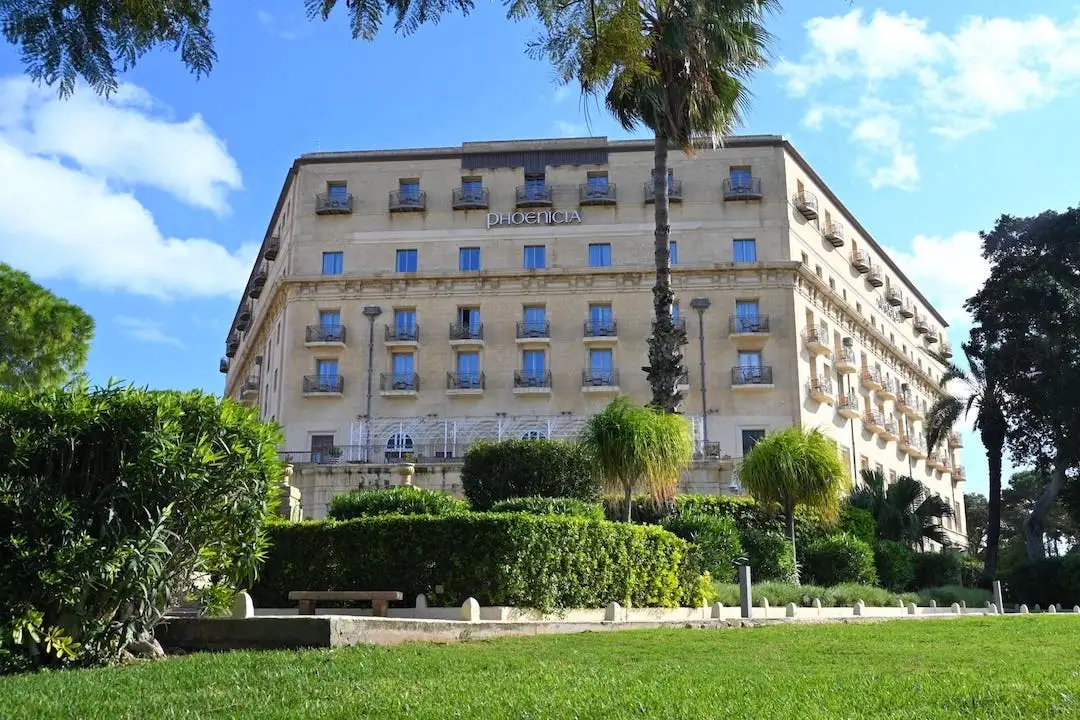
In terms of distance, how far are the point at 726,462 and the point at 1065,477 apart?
16.5 meters

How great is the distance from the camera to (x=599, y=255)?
47.3m

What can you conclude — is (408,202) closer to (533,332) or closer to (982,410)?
(533,332)

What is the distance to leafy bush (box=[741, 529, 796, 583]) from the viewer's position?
2267 centimetres

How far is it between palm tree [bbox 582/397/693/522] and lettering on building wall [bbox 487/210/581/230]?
28.6 meters

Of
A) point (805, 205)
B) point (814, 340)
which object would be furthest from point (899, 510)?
Answer: point (805, 205)

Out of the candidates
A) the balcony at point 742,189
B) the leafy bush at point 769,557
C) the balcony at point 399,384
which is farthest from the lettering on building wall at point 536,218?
the leafy bush at point 769,557

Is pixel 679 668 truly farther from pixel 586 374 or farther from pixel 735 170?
pixel 735 170

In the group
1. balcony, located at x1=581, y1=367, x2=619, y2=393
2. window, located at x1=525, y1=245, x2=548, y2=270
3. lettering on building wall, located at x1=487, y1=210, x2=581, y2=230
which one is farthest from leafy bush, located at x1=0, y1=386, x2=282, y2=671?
lettering on building wall, located at x1=487, y1=210, x2=581, y2=230

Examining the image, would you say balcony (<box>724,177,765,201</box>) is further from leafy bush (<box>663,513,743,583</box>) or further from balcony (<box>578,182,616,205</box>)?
leafy bush (<box>663,513,743,583</box>)

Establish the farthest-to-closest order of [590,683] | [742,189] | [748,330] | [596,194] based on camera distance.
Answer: [596,194]
[742,189]
[748,330]
[590,683]

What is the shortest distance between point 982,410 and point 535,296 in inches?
778

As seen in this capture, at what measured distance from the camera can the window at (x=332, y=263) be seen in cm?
4781

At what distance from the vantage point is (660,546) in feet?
55.7

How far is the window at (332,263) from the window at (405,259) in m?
2.67
